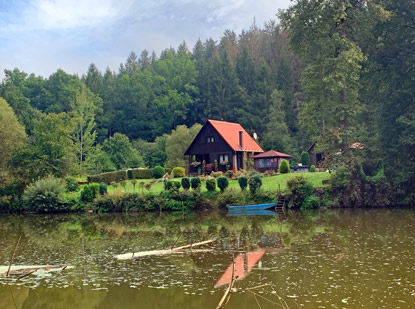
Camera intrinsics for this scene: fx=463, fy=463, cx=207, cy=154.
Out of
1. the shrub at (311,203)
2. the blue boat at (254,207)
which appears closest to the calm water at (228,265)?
the blue boat at (254,207)

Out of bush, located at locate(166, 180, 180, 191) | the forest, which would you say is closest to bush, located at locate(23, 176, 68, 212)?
the forest

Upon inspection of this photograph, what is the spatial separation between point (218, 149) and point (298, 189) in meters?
17.3

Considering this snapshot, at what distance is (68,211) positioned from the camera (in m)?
37.1

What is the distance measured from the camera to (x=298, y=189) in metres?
33.3

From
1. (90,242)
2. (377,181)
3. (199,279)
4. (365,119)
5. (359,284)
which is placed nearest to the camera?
(359,284)

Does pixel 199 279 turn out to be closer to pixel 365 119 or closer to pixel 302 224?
pixel 302 224

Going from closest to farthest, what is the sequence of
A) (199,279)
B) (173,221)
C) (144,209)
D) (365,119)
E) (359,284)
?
(359,284)
(199,279)
(173,221)
(144,209)
(365,119)

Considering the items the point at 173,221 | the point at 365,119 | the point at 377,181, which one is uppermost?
the point at 365,119

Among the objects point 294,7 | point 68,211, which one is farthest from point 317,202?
point 68,211

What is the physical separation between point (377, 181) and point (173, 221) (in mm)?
15044

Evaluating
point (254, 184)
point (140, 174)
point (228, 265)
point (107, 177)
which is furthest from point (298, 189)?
point (107, 177)

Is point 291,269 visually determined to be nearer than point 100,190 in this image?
Yes

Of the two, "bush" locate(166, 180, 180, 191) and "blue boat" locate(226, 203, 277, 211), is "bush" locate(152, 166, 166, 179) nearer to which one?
"bush" locate(166, 180, 180, 191)

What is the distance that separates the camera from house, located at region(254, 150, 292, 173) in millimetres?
50125
